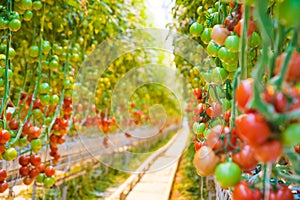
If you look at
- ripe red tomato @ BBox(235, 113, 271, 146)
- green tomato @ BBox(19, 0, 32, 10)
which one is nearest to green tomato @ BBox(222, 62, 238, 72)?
ripe red tomato @ BBox(235, 113, 271, 146)

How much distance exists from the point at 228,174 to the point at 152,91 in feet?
21.0

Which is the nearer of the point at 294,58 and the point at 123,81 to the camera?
the point at 294,58

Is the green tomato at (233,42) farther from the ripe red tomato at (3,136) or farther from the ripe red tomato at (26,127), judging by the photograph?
the ripe red tomato at (26,127)

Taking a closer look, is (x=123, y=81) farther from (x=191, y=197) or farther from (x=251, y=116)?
(x=251, y=116)

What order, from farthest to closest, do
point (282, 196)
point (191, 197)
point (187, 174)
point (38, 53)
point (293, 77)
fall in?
point (187, 174) < point (191, 197) < point (38, 53) < point (282, 196) < point (293, 77)

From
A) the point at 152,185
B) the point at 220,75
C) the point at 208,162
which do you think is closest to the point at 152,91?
the point at 152,185

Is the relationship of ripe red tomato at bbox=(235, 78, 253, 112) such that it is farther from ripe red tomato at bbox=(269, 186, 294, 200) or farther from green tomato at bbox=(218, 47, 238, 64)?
green tomato at bbox=(218, 47, 238, 64)

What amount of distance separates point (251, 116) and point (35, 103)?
1.44 meters

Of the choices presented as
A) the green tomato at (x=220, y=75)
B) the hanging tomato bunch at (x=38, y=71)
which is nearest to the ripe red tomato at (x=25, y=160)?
the hanging tomato bunch at (x=38, y=71)

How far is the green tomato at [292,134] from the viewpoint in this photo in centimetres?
32

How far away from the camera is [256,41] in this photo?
66 cm

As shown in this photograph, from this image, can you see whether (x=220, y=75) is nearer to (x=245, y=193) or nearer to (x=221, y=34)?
(x=221, y=34)

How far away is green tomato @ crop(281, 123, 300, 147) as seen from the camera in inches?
12.6

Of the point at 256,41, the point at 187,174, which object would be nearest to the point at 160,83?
the point at 187,174
